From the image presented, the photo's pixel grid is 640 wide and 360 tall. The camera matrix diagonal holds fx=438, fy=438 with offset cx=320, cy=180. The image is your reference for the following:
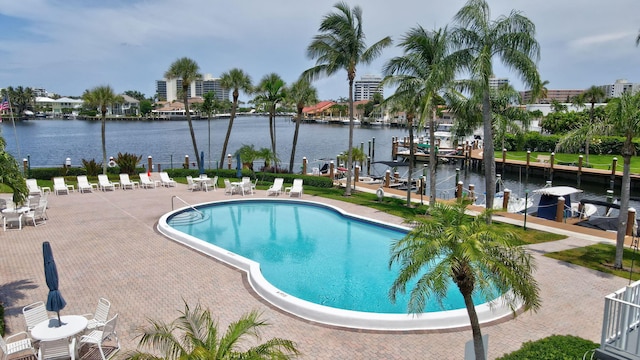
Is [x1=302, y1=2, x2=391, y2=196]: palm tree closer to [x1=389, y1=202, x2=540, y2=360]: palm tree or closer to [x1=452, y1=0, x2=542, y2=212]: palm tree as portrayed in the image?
[x1=452, y1=0, x2=542, y2=212]: palm tree

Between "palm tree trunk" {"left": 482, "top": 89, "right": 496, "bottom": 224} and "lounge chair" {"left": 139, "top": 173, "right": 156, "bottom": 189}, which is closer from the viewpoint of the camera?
"palm tree trunk" {"left": 482, "top": 89, "right": 496, "bottom": 224}

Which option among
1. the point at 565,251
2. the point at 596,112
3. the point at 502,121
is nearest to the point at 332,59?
the point at 502,121

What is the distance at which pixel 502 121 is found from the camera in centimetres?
2056

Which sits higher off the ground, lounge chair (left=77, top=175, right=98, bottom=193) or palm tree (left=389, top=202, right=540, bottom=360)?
palm tree (left=389, top=202, right=540, bottom=360)

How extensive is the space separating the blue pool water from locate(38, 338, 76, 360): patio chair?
5.82 meters

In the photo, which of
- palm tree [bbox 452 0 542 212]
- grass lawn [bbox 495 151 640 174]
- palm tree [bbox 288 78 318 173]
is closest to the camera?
palm tree [bbox 452 0 542 212]

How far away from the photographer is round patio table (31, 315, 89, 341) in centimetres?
815

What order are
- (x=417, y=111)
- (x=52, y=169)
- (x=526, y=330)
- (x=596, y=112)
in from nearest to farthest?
1. (x=526, y=330)
2. (x=417, y=111)
3. (x=52, y=169)
4. (x=596, y=112)

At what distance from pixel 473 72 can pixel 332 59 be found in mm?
9834

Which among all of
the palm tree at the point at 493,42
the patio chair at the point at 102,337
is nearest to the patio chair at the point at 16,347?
the patio chair at the point at 102,337

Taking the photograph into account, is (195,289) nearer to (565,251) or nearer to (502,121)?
(565,251)

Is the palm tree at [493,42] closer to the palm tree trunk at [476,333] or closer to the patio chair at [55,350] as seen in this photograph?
the palm tree trunk at [476,333]

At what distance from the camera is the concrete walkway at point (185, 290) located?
30.2 feet

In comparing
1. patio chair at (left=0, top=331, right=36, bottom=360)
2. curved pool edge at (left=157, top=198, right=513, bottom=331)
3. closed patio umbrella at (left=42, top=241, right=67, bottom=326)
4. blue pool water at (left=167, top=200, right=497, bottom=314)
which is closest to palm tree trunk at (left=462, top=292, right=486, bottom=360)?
blue pool water at (left=167, top=200, right=497, bottom=314)
